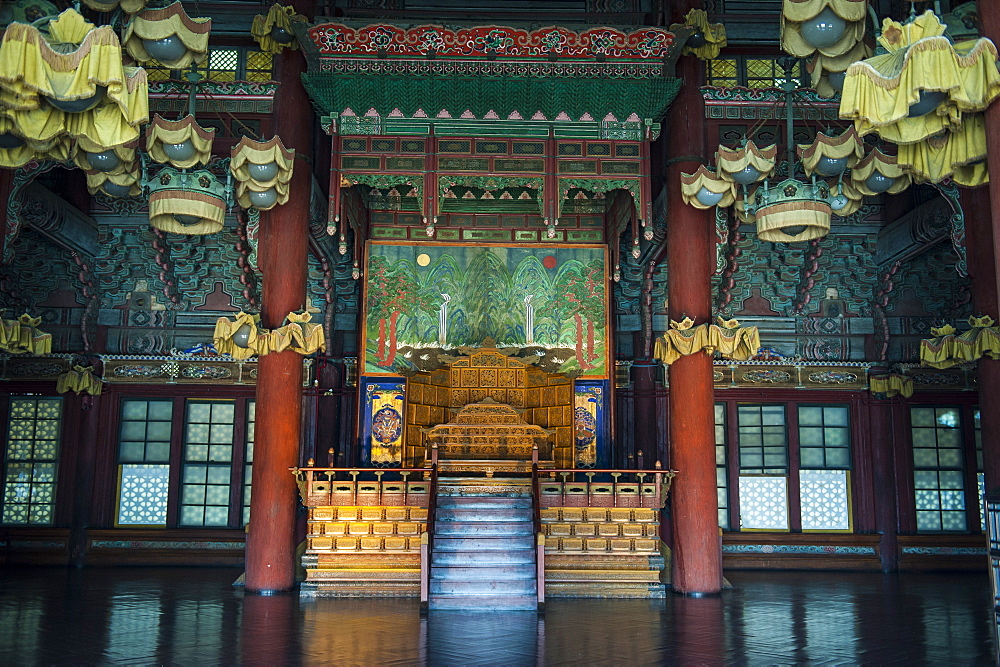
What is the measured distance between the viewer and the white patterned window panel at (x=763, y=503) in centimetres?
1305

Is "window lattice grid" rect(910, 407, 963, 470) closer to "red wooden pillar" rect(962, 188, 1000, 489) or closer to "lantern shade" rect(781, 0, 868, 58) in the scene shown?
"red wooden pillar" rect(962, 188, 1000, 489)

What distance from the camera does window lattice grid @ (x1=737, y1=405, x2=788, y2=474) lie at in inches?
518

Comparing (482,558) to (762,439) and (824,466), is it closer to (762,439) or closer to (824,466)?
(762,439)

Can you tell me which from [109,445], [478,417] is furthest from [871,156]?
[109,445]

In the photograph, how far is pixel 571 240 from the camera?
1284 centimetres

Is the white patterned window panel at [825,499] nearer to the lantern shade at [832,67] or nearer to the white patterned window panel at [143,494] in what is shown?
the lantern shade at [832,67]

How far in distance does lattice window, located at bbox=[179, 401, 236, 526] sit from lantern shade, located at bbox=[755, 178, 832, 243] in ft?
28.3

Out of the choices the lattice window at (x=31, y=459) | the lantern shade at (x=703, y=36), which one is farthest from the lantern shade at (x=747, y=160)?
the lattice window at (x=31, y=459)

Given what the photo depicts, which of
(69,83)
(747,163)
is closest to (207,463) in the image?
(69,83)

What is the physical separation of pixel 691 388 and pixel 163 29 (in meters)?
6.33

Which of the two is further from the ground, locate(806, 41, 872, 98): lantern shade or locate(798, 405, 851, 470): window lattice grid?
locate(806, 41, 872, 98): lantern shade

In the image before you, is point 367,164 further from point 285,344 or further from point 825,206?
point 825,206

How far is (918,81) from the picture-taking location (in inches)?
204

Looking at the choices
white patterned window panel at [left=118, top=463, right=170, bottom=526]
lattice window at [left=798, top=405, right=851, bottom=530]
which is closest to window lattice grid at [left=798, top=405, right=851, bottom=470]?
lattice window at [left=798, top=405, right=851, bottom=530]
